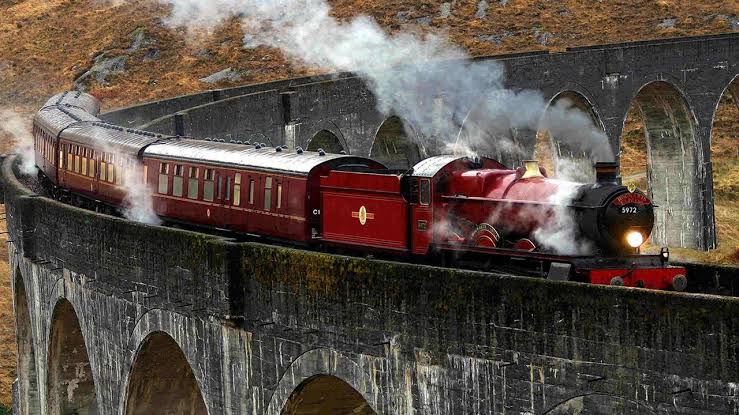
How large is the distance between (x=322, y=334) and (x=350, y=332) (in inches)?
24.3

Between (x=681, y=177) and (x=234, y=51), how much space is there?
28.7 meters

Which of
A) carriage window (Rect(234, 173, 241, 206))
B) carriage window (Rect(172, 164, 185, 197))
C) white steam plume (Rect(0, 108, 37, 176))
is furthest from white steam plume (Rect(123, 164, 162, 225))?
white steam plume (Rect(0, 108, 37, 176))

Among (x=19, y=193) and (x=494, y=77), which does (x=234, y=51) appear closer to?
(x=494, y=77)

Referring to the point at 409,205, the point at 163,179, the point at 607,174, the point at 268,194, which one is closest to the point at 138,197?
the point at 163,179

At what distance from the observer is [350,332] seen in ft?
52.0

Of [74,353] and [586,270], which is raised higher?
[586,270]

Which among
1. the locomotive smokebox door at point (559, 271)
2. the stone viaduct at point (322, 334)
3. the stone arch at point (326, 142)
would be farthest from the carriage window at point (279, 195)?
the stone arch at point (326, 142)

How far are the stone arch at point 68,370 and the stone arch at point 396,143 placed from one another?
16845mm

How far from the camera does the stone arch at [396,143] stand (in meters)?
42.5

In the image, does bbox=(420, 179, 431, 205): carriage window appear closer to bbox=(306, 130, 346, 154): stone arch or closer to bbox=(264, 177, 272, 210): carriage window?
bbox=(264, 177, 272, 210): carriage window

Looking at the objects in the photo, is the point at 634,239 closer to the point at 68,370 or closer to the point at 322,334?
the point at 322,334

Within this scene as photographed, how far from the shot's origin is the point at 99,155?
28500mm

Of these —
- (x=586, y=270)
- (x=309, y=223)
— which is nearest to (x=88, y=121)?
(x=309, y=223)

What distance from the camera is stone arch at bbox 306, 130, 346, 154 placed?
3922 cm
